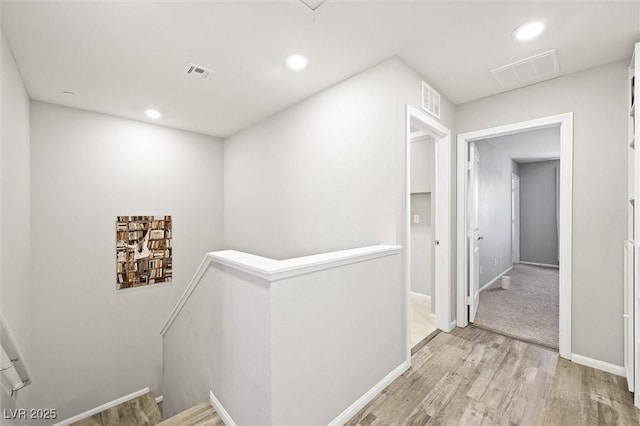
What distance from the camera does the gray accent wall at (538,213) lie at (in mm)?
6914

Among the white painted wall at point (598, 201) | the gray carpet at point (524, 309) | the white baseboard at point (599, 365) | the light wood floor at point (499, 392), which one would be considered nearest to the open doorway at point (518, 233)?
the gray carpet at point (524, 309)

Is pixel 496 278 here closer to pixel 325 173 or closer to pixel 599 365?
pixel 599 365

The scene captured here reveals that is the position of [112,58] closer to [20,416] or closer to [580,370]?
[20,416]

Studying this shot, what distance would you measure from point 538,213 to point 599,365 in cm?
596

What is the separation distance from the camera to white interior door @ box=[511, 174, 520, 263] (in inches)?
272

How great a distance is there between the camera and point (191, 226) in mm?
4516

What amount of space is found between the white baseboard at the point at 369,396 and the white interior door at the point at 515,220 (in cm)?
617

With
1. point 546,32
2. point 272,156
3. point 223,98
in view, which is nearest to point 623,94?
point 546,32

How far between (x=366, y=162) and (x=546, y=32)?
5.25ft

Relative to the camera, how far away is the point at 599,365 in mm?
2371

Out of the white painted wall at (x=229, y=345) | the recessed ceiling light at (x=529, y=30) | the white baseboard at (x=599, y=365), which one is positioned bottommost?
the white baseboard at (x=599, y=365)

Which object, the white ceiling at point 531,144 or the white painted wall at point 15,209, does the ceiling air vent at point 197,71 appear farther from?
the white ceiling at point 531,144

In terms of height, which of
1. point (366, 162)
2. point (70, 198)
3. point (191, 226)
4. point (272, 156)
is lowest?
point (191, 226)

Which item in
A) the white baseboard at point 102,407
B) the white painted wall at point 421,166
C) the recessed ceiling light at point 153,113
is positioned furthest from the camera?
the white painted wall at point 421,166
